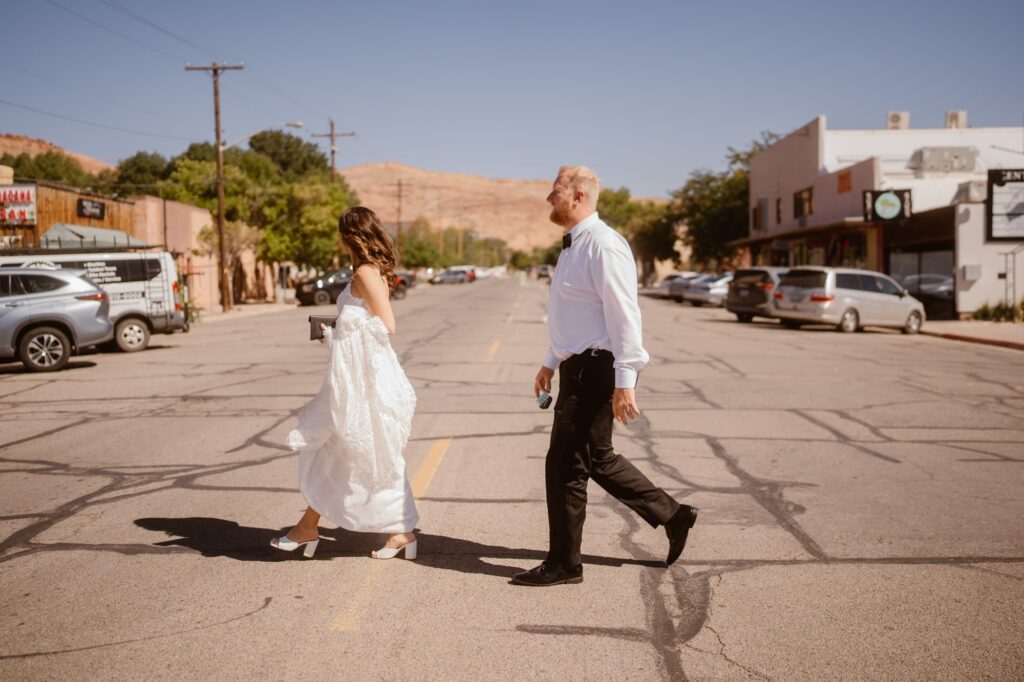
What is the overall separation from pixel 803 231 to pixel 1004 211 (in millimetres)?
13652

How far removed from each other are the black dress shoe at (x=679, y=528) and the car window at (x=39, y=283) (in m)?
14.6

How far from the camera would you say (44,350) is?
1606cm

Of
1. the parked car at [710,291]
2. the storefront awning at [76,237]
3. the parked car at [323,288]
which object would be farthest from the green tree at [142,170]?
the parked car at [710,291]

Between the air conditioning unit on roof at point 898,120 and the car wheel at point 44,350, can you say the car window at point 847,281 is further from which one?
the air conditioning unit on roof at point 898,120

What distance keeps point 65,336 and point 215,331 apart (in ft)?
31.6

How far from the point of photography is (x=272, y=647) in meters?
3.95

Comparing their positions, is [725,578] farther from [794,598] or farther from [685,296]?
[685,296]

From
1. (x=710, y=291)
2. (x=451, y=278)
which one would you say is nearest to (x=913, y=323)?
(x=710, y=291)

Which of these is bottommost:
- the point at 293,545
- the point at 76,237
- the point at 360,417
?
the point at 293,545

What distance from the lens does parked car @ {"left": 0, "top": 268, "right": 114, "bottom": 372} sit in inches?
624

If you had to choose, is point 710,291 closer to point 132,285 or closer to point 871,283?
point 871,283

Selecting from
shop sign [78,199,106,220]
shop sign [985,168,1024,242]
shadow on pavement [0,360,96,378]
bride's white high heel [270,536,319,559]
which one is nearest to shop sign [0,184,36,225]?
shop sign [78,199,106,220]

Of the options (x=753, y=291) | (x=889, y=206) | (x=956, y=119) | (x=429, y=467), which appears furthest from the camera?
(x=956, y=119)

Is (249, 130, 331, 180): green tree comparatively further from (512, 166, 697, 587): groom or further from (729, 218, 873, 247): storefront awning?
(512, 166, 697, 587): groom
